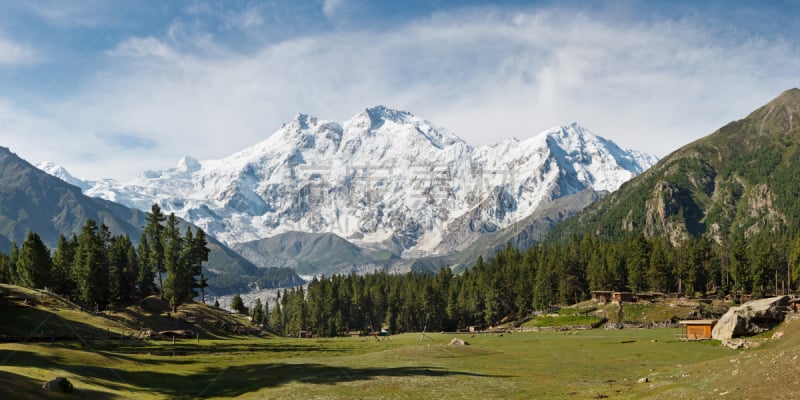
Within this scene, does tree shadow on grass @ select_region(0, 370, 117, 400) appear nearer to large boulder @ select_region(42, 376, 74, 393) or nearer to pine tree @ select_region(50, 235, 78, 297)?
large boulder @ select_region(42, 376, 74, 393)

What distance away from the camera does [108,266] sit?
137 m

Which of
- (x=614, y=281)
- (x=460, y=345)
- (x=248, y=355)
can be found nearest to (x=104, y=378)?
(x=248, y=355)

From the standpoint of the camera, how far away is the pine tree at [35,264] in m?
125

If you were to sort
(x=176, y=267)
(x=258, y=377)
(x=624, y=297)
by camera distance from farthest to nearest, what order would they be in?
(x=624, y=297) → (x=176, y=267) → (x=258, y=377)

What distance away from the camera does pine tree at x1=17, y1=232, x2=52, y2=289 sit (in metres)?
125

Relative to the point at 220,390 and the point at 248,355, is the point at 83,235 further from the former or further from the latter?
the point at 220,390

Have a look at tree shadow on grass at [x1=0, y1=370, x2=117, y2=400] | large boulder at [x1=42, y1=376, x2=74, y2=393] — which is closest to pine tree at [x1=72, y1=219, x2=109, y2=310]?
tree shadow on grass at [x1=0, y1=370, x2=117, y2=400]

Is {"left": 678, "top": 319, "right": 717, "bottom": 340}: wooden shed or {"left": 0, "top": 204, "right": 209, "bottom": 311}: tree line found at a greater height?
{"left": 0, "top": 204, "right": 209, "bottom": 311}: tree line

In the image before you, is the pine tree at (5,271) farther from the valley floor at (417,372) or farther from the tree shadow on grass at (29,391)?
the tree shadow on grass at (29,391)

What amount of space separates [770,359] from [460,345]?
182 ft

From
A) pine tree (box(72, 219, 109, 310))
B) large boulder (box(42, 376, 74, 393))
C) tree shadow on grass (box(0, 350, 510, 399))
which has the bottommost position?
tree shadow on grass (box(0, 350, 510, 399))

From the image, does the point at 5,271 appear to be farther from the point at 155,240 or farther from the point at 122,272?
the point at 155,240

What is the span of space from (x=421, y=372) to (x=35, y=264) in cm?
10555

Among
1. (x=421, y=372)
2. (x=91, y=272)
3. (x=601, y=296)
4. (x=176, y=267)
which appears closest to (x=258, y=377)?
(x=421, y=372)
